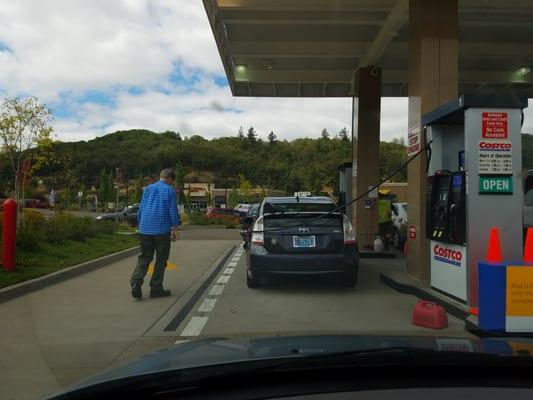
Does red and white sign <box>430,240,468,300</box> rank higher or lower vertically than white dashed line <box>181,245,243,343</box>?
higher

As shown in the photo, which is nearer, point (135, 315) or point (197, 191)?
point (135, 315)

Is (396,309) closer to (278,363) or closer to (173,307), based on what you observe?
(173,307)

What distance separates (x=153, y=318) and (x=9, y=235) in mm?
3809

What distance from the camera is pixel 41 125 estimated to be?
18438mm

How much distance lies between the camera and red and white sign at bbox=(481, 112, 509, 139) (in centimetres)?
708

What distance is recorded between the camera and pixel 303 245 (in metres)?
8.96

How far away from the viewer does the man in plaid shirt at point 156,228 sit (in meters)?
8.59

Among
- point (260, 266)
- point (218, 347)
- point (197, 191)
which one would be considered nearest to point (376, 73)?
point (260, 266)

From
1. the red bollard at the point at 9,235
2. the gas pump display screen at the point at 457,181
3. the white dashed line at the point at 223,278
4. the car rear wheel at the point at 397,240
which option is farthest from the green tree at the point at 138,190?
the gas pump display screen at the point at 457,181

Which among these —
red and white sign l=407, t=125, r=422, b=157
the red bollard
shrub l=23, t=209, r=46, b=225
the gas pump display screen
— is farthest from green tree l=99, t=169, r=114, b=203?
the gas pump display screen

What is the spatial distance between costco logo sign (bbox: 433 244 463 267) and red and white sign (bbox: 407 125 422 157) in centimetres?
206

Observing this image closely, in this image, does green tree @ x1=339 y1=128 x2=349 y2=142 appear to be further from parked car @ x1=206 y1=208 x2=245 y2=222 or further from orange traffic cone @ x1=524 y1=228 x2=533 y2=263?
orange traffic cone @ x1=524 y1=228 x2=533 y2=263

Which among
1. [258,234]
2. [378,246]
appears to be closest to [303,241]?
[258,234]

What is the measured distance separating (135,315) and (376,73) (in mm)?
10803
